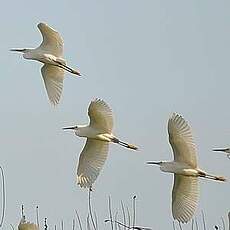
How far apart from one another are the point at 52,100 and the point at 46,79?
30 centimetres

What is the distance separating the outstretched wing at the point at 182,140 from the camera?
6.11 metres

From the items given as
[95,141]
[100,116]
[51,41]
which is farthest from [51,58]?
[95,141]

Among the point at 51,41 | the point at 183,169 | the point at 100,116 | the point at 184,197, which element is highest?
the point at 51,41

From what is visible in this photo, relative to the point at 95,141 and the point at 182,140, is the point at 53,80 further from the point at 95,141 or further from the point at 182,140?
the point at 182,140

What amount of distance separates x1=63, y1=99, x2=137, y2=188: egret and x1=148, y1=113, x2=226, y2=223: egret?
59 centimetres

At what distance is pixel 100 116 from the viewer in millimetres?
6801

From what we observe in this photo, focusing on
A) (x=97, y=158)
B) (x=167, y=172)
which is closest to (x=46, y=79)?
(x=97, y=158)

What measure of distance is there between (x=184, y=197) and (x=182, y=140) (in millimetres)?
455

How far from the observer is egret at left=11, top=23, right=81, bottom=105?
6.88 meters

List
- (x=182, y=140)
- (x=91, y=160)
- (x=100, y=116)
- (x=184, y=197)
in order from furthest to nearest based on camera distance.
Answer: (x=91, y=160), (x=100, y=116), (x=184, y=197), (x=182, y=140)

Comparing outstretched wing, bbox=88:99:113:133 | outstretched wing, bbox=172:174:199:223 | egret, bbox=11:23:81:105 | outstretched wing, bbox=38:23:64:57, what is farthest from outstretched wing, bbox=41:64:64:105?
outstretched wing, bbox=172:174:199:223

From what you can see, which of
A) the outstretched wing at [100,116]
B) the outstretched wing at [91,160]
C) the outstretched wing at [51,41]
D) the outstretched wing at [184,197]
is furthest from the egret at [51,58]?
the outstretched wing at [184,197]

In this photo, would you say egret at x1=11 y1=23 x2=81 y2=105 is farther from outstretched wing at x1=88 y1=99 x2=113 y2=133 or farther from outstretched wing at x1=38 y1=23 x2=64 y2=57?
outstretched wing at x1=88 y1=99 x2=113 y2=133

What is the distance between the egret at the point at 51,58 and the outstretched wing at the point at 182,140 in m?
1.12
